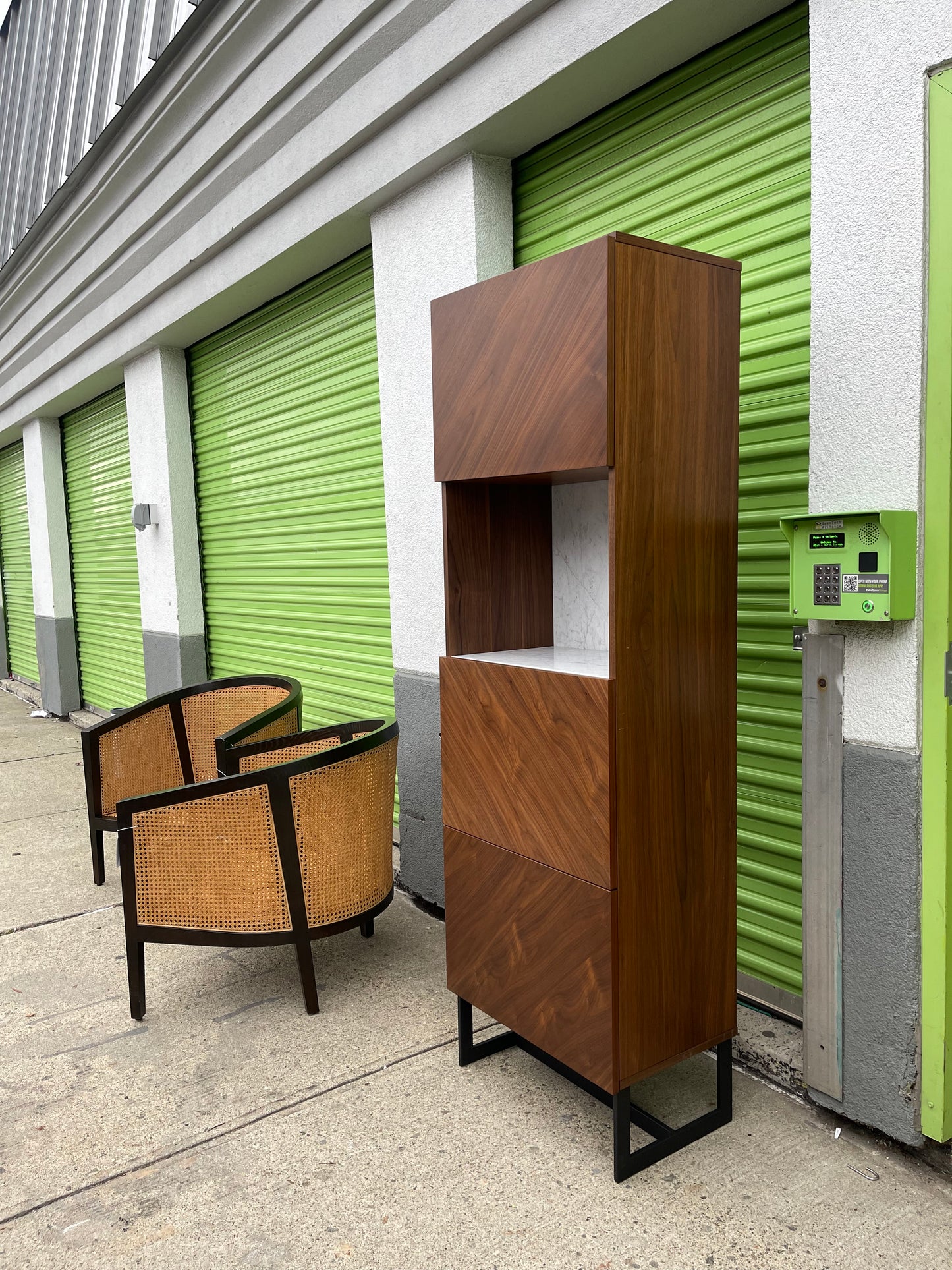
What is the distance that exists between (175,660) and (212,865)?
452 cm

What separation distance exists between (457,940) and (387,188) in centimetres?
332

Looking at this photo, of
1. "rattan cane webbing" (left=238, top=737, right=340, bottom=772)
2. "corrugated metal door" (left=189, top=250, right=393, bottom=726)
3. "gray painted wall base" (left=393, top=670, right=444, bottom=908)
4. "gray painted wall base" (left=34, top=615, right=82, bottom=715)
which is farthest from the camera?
"gray painted wall base" (left=34, top=615, right=82, bottom=715)

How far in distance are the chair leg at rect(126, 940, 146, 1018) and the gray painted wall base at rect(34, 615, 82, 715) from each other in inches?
321

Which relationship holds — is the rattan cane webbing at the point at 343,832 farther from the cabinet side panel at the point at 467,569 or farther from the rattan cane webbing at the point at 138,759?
the rattan cane webbing at the point at 138,759

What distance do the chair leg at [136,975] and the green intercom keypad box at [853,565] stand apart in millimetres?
2574

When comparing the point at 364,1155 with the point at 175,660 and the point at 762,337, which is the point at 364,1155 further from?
the point at 175,660

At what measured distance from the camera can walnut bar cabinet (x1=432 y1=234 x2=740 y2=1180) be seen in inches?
93.4

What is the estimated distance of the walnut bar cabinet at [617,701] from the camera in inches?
93.4

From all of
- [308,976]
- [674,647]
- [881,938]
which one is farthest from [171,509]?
[881,938]

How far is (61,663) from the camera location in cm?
1077

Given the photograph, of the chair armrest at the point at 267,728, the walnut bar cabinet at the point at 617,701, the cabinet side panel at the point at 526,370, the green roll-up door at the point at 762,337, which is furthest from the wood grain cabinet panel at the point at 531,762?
the chair armrest at the point at 267,728

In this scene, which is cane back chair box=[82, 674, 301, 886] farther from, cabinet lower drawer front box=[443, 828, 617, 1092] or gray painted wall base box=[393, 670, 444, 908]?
cabinet lower drawer front box=[443, 828, 617, 1092]

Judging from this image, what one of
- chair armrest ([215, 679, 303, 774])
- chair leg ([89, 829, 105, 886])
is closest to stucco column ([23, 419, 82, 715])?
chair leg ([89, 829, 105, 886])

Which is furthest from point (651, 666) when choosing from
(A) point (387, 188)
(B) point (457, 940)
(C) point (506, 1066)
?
(A) point (387, 188)
